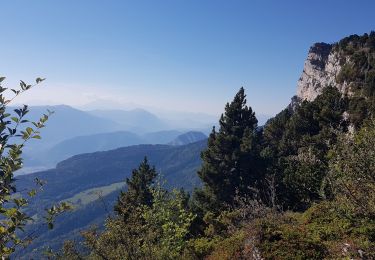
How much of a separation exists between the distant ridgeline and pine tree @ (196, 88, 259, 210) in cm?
12

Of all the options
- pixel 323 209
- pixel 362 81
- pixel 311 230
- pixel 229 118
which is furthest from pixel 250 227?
pixel 362 81

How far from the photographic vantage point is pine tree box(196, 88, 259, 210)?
4247 centimetres

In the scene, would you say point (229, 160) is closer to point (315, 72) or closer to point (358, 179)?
point (358, 179)

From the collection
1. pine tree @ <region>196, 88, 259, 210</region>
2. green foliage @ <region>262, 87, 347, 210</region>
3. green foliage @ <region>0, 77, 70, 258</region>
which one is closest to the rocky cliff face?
green foliage @ <region>262, 87, 347, 210</region>

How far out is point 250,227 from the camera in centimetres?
1449

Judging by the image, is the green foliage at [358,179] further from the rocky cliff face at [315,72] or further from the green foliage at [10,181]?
the rocky cliff face at [315,72]

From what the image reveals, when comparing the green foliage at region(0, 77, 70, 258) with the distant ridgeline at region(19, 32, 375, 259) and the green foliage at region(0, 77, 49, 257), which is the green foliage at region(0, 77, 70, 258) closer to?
the green foliage at region(0, 77, 49, 257)

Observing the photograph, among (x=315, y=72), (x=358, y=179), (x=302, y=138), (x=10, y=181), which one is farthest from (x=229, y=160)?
(x=315, y=72)

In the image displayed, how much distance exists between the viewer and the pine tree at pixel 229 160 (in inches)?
1672

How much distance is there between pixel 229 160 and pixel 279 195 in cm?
951

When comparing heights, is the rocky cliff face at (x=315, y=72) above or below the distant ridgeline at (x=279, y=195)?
above

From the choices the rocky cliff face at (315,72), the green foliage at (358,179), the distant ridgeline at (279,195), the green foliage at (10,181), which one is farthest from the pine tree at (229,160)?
the rocky cliff face at (315,72)

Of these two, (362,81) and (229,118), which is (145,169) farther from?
(362,81)

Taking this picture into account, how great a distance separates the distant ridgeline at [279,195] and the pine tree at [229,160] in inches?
4.8
